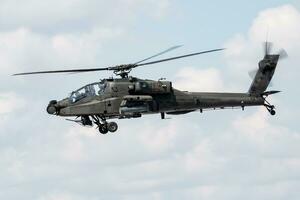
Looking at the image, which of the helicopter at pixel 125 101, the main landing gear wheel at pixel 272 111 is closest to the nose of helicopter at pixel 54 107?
the helicopter at pixel 125 101

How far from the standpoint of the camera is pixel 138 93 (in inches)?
2584

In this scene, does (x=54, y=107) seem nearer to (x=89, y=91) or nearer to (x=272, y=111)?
(x=89, y=91)

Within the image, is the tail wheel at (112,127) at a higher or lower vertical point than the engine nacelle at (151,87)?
lower

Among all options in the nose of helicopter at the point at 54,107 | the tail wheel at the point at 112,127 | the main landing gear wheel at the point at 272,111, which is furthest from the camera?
the main landing gear wheel at the point at 272,111

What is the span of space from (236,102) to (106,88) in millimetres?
12994

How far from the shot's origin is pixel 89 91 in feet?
214

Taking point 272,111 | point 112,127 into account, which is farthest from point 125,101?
point 272,111

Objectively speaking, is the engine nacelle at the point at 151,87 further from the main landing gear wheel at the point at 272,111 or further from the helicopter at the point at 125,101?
the main landing gear wheel at the point at 272,111

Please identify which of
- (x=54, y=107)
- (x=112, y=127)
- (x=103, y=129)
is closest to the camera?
(x=112, y=127)

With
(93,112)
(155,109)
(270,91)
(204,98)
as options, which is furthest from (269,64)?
(93,112)

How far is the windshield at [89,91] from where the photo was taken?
6494 centimetres

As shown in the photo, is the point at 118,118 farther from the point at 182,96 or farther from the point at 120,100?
the point at 182,96

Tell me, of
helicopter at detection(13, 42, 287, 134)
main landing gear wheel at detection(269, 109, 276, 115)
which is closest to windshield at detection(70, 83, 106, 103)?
helicopter at detection(13, 42, 287, 134)

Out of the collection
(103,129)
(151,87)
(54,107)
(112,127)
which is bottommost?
(103,129)
